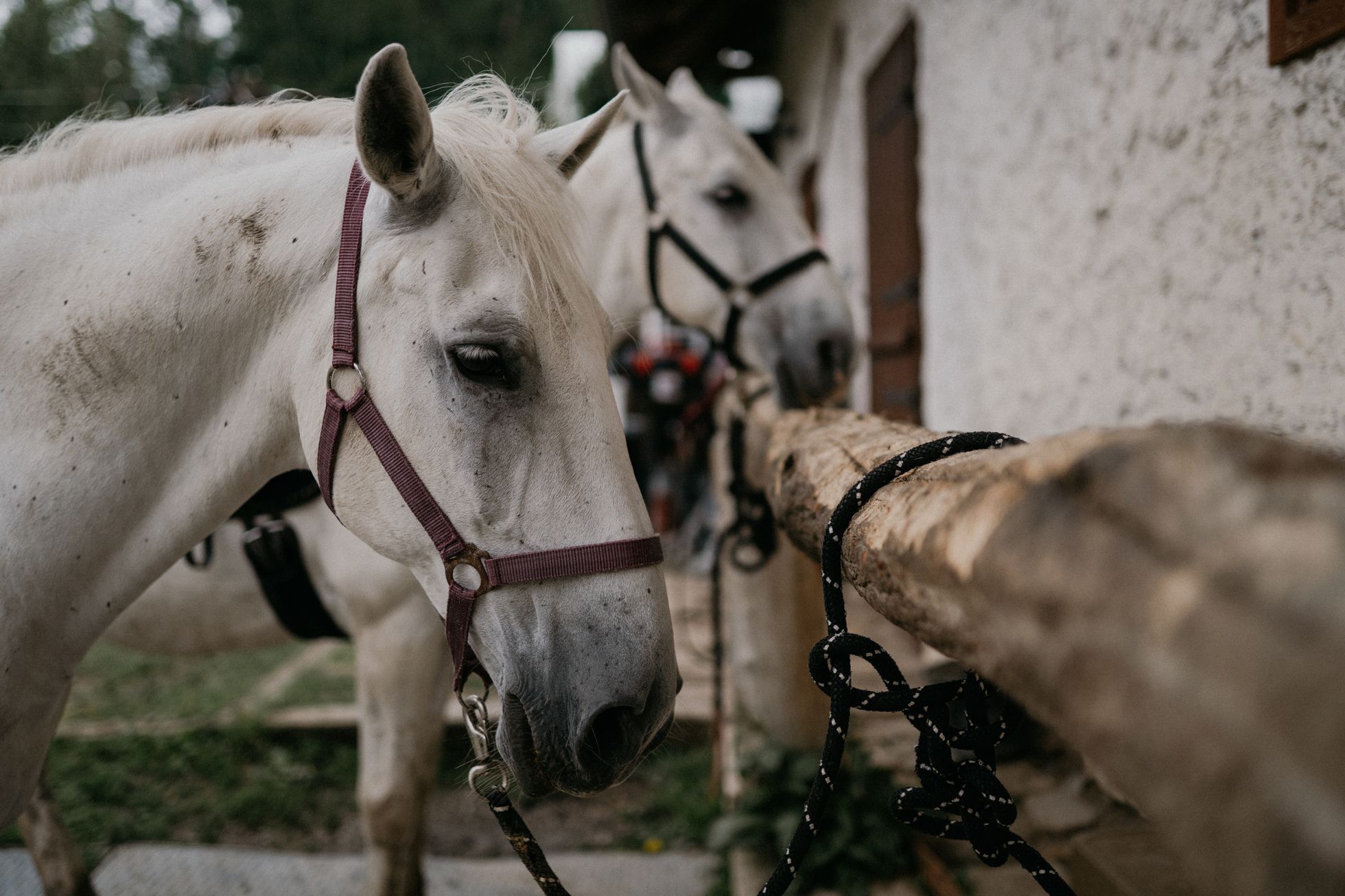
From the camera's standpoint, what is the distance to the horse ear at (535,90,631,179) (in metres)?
1.29

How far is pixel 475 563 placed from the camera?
101 centimetres

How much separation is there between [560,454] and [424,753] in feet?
4.36

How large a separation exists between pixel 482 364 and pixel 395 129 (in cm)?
34

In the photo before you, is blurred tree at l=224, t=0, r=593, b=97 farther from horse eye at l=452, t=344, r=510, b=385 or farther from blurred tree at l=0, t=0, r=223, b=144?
horse eye at l=452, t=344, r=510, b=385

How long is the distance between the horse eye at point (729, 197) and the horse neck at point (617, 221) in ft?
0.91

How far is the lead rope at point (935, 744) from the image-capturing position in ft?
2.48

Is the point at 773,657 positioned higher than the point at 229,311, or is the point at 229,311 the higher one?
the point at 229,311

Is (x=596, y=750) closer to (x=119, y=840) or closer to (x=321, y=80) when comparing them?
(x=119, y=840)

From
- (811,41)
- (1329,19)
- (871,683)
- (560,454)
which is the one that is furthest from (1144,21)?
(811,41)

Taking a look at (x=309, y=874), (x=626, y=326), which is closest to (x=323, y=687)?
(x=309, y=874)

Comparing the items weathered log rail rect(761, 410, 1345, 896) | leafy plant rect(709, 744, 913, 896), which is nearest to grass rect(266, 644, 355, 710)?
leafy plant rect(709, 744, 913, 896)

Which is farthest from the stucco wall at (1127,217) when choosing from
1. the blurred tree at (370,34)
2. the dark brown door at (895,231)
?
the blurred tree at (370,34)

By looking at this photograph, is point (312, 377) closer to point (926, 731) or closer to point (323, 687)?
point (926, 731)

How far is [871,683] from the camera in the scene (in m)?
3.12
